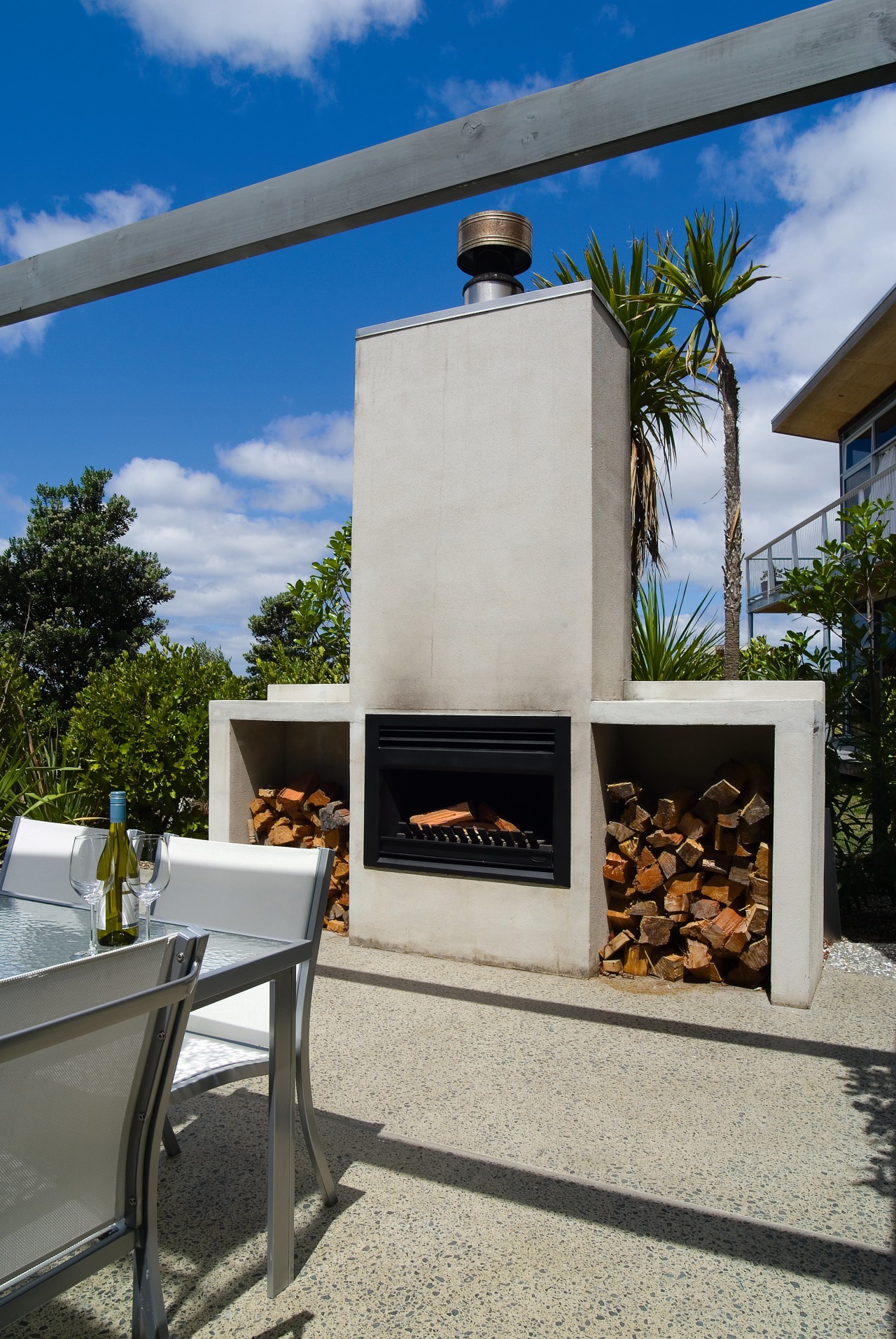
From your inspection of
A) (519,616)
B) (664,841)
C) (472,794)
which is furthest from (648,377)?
(664,841)

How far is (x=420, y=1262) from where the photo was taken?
172 centimetres

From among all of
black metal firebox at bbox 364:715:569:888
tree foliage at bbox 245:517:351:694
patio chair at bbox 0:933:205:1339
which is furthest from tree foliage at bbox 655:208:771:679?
patio chair at bbox 0:933:205:1339

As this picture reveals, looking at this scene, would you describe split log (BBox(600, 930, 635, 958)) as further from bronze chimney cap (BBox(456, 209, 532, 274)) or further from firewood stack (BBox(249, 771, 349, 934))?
bronze chimney cap (BBox(456, 209, 532, 274))

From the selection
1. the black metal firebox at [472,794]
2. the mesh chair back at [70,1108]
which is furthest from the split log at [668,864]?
the mesh chair back at [70,1108]

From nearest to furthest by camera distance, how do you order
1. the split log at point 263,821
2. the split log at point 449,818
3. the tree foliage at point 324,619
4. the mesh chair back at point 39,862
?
the mesh chair back at point 39,862 < the split log at point 449,818 < the split log at point 263,821 < the tree foliage at point 324,619

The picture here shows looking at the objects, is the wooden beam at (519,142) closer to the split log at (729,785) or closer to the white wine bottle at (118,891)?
the white wine bottle at (118,891)

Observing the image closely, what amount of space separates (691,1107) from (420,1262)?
100 cm

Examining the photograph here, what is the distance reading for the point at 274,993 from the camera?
1688 mm

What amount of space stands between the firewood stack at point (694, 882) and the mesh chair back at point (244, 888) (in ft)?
6.41

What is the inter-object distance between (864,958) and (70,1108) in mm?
3613

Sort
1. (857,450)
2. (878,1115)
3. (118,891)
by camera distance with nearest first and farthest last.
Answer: (118,891)
(878,1115)
(857,450)

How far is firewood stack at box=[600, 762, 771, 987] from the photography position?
340 centimetres

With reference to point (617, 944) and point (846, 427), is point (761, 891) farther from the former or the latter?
point (846, 427)

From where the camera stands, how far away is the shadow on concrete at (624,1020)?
279cm
